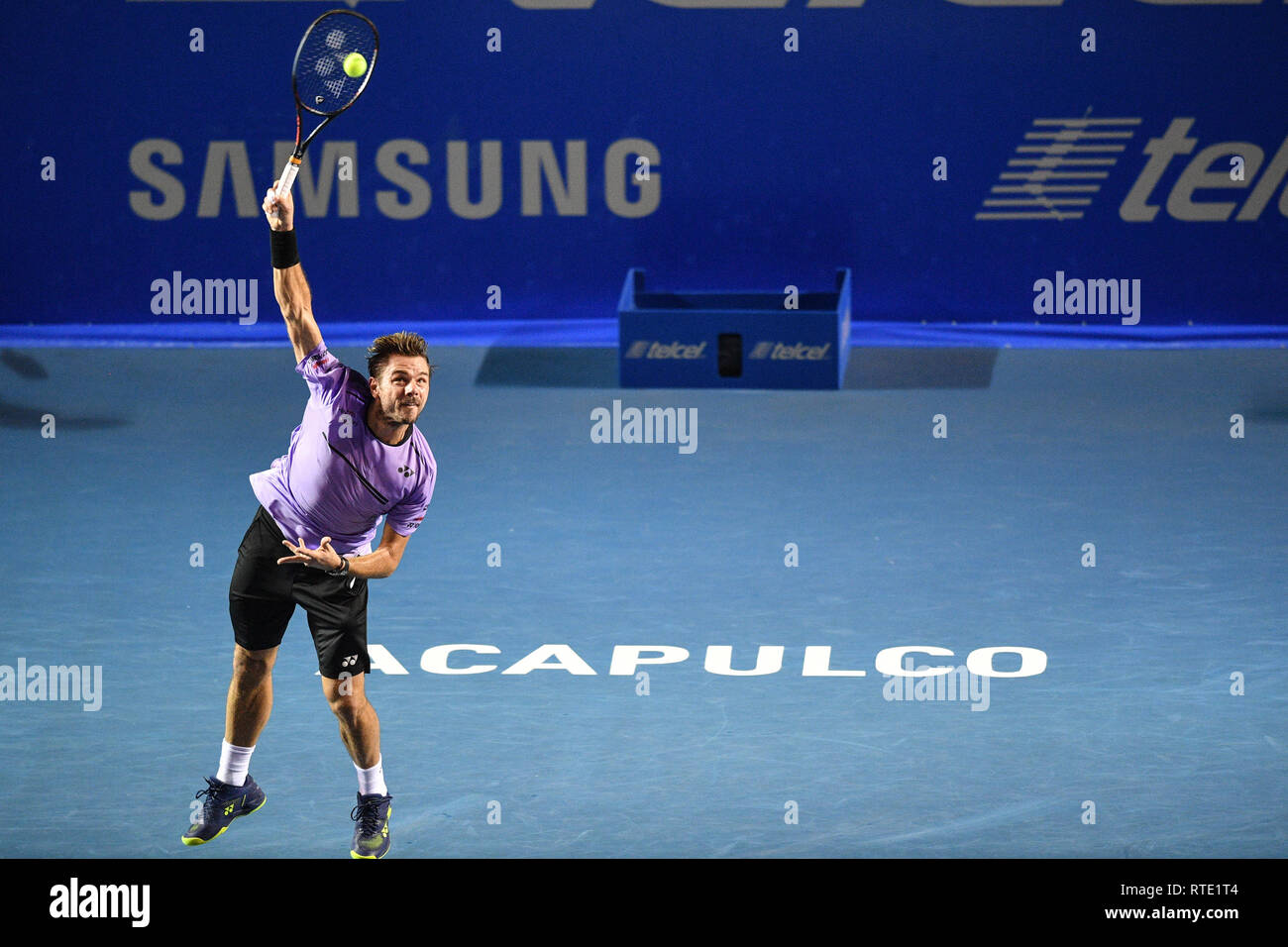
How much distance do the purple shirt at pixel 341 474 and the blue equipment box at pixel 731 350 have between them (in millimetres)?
7676

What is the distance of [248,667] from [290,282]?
1246mm

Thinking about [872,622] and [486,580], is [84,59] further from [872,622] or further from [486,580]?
[872,622]

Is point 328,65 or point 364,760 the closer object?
point 364,760

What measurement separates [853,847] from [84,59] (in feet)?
37.7

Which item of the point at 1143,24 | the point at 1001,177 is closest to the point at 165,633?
the point at 1001,177

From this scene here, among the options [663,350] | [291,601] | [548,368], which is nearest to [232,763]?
[291,601]

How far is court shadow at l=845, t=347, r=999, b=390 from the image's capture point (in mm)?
13375

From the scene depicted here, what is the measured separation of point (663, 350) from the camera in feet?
43.2

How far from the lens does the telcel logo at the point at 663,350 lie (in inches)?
518

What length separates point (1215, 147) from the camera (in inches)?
576
